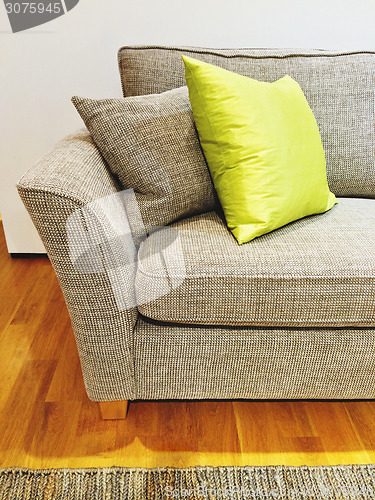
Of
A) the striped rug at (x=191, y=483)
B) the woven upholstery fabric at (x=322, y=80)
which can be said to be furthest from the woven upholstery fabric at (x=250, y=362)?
the woven upholstery fabric at (x=322, y=80)

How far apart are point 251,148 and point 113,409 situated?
81 cm

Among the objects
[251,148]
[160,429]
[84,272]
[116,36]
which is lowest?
[160,429]

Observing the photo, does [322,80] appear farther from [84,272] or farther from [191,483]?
[191,483]

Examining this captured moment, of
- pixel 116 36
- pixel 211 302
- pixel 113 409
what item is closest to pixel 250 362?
pixel 211 302

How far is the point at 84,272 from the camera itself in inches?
36.5

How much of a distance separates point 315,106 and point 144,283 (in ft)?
2.90

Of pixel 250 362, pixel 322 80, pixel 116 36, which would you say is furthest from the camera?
pixel 116 36

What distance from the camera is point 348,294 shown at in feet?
3.25

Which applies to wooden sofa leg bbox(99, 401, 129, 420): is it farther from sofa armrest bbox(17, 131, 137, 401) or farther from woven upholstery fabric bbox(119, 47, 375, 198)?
woven upholstery fabric bbox(119, 47, 375, 198)

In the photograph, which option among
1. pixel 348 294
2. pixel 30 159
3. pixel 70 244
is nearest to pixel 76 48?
pixel 30 159

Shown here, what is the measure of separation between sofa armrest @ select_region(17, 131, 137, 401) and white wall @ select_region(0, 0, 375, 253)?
65cm

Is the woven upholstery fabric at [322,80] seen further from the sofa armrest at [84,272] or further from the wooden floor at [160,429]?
the wooden floor at [160,429]

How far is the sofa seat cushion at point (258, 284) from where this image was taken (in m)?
0.97

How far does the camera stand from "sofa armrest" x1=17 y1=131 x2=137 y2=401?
88 cm
